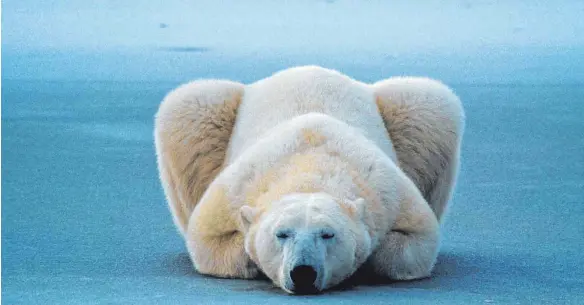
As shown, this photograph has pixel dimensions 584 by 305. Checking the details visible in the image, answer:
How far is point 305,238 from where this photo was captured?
21.3ft

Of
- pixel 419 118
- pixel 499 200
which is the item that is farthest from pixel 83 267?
pixel 499 200

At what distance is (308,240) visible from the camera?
21.3 ft

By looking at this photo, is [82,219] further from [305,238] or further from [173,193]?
[305,238]

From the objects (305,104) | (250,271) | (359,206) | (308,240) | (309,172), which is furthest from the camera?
(305,104)

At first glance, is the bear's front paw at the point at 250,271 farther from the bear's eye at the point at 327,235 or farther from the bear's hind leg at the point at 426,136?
the bear's hind leg at the point at 426,136

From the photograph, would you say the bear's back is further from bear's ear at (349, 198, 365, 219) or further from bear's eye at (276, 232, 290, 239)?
bear's eye at (276, 232, 290, 239)

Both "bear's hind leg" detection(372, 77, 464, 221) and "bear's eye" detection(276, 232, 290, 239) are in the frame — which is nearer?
"bear's eye" detection(276, 232, 290, 239)

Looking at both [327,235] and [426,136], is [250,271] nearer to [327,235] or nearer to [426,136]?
[327,235]

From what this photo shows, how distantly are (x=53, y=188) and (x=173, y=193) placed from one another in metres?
2.09

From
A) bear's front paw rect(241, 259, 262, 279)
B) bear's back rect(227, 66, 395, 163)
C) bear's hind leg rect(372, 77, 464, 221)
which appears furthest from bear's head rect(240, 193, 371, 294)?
bear's hind leg rect(372, 77, 464, 221)

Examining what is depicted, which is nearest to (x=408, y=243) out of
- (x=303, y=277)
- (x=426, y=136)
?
(x=303, y=277)

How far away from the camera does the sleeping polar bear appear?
21.9 ft

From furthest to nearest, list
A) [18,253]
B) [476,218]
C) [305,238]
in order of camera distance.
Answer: [476,218] → [18,253] → [305,238]

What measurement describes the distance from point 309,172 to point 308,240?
0.63m
